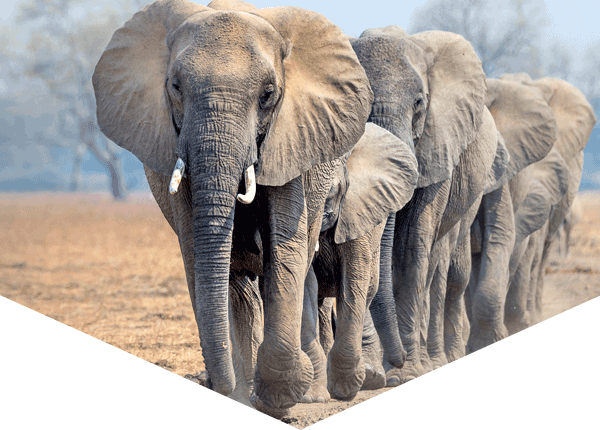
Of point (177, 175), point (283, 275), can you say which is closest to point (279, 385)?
point (283, 275)

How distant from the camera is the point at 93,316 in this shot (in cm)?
895

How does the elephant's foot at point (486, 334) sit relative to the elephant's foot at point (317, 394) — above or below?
below

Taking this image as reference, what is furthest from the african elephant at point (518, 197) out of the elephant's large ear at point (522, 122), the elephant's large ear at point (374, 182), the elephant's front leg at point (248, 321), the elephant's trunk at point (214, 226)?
the elephant's trunk at point (214, 226)

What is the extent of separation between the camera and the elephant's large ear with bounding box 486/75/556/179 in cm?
638

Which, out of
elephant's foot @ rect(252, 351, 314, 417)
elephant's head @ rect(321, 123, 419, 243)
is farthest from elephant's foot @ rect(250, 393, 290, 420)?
elephant's head @ rect(321, 123, 419, 243)

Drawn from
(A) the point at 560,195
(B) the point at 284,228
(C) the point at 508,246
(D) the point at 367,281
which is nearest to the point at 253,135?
(B) the point at 284,228

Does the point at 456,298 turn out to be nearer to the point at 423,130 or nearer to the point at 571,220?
the point at 423,130

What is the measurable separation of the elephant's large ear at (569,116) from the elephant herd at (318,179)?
1208 mm

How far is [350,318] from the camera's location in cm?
396

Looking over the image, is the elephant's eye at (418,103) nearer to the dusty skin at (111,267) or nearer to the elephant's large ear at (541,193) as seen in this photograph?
the elephant's large ear at (541,193)

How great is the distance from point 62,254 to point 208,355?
344 inches

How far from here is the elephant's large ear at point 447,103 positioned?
488cm

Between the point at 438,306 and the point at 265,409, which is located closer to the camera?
the point at 265,409

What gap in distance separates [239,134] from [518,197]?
4260mm
